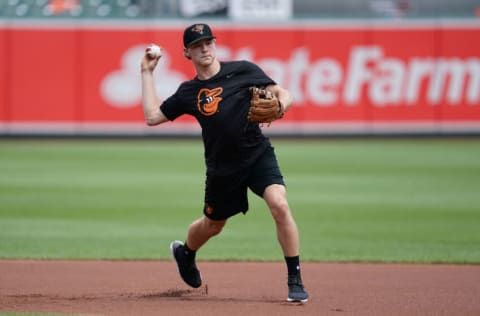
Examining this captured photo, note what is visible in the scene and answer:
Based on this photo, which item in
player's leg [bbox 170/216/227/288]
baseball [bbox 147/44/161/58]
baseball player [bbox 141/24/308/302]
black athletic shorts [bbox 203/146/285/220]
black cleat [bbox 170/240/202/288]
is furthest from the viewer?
black cleat [bbox 170/240/202/288]

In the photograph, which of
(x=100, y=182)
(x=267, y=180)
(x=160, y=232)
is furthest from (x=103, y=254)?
(x=100, y=182)

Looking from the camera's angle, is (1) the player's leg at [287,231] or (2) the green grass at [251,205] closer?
(1) the player's leg at [287,231]

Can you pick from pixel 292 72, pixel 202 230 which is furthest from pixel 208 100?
pixel 292 72

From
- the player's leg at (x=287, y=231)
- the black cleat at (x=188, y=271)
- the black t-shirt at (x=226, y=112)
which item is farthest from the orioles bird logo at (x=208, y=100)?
the black cleat at (x=188, y=271)

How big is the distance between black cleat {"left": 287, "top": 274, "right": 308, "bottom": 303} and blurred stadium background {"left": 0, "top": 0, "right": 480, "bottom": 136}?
17.9 metres

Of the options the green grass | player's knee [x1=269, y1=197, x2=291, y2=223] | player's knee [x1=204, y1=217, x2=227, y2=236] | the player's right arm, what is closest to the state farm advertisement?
the green grass

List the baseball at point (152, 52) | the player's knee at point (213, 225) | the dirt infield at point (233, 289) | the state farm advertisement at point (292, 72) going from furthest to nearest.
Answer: the state farm advertisement at point (292, 72), the player's knee at point (213, 225), the baseball at point (152, 52), the dirt infield at point (233, 289)

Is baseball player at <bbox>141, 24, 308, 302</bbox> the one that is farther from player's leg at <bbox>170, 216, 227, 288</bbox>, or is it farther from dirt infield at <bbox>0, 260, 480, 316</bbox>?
dirt infield at <bbox>0, 260, 480, 316</bbox>

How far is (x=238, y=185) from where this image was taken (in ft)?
22.9

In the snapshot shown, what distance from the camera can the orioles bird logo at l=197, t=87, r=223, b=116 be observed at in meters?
6.87

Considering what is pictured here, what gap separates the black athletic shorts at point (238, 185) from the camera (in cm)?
691

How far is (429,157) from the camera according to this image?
20.1m

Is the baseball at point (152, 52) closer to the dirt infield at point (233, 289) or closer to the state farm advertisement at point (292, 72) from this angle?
the dirt infield at point (233, 289)

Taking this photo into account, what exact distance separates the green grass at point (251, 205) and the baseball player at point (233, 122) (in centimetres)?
259
